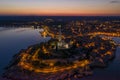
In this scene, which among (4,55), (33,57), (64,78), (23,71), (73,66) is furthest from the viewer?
(4,55)

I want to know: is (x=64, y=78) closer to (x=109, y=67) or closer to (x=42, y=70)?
(x=42, y=70)

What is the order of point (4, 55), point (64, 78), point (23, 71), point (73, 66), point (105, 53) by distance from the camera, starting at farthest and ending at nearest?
point (4, 55)
point (105, 53)
point (73, 66)
point (23, 71)
point (64, 78)

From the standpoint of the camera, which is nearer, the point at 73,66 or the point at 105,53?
the point at 73,66

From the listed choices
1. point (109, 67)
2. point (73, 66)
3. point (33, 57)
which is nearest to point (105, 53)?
point (109, 67)

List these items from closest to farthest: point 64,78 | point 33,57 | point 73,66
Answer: point 64,78, point 73,66, point 33,57

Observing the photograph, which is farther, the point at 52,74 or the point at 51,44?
the point at 51,44

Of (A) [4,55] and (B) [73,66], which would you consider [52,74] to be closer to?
(B) [73,66]

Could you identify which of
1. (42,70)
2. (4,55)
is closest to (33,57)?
(42,70)

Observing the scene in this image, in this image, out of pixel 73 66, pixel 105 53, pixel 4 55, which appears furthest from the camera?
pixel 4 55
